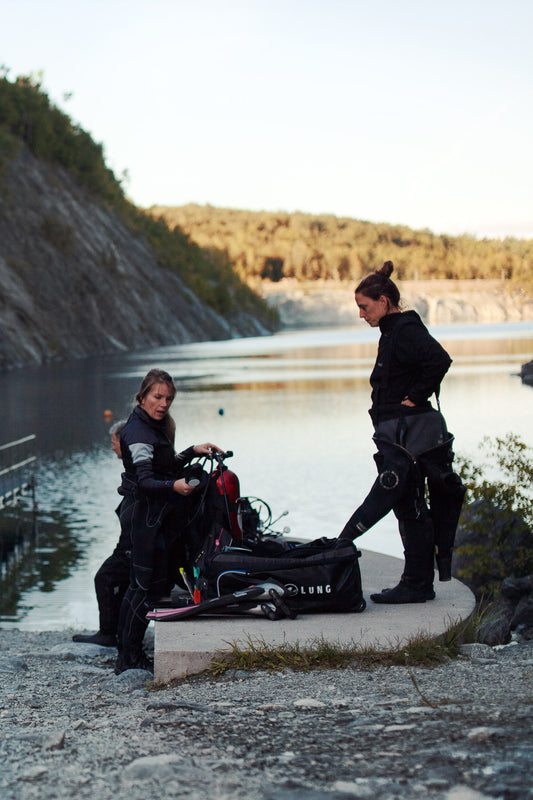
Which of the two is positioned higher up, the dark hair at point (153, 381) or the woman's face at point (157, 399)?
the dark hair at point (153, 381)

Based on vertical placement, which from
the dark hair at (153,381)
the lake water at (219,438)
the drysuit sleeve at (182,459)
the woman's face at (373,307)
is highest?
the woman's face at (373,307)

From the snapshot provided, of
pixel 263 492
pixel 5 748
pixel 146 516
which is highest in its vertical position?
pixel 146 516

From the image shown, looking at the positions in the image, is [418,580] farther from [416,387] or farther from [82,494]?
[82,494]

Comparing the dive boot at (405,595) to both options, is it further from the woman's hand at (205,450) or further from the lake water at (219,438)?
the lake water at (219,438)

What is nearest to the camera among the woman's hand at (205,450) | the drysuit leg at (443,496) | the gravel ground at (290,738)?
the gravel ground at (290,738)

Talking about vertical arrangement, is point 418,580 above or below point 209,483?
below

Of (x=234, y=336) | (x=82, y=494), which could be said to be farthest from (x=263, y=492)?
(x=234, y=336)

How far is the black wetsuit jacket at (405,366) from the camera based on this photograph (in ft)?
18.8

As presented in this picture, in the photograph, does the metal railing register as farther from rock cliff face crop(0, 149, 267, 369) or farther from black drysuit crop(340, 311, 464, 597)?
rock cliff face crop(0, 149, 267, 369)

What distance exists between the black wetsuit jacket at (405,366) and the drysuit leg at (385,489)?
0.75ft

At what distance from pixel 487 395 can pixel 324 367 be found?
66.0 ft

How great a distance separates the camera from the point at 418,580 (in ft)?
19.6

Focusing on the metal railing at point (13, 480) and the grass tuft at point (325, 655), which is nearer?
the grass tuft at point (325, 655)

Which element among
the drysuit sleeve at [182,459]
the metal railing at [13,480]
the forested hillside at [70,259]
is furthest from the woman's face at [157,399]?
the forested hillside at [70,259]
